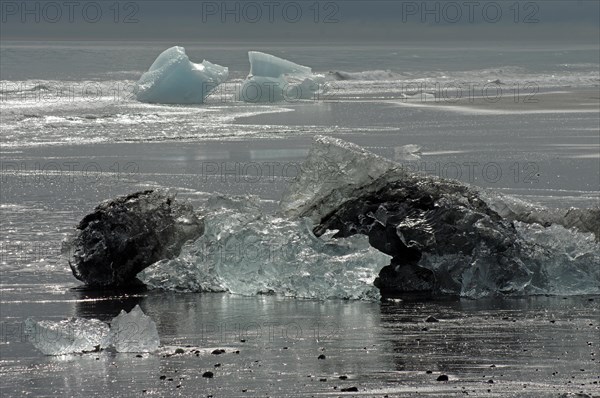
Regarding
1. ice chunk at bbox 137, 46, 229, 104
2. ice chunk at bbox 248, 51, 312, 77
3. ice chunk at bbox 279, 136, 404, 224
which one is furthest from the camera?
ice chunk at bbox 248, 51, 312, 77

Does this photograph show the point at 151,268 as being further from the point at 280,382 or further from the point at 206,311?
the point at 280,382

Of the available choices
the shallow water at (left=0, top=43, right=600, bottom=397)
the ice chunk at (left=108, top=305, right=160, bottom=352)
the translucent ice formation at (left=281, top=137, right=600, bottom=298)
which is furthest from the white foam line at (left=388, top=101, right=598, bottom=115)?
the ice chunk at (left=108, top=305, right=160, bottom=352)

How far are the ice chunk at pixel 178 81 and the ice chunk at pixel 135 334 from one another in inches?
1095

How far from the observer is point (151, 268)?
9836 mm

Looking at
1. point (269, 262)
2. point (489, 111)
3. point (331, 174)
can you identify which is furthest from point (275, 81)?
point (269, 262)

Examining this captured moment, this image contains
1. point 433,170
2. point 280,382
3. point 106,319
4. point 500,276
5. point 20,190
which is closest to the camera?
point 280,382

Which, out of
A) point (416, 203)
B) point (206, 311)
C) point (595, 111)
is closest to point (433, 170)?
point (416, 203)

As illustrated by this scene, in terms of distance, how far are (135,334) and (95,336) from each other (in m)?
0.29

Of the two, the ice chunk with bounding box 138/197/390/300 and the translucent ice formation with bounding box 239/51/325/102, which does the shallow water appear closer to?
the ice chunk with bounding box 138/197/390/300

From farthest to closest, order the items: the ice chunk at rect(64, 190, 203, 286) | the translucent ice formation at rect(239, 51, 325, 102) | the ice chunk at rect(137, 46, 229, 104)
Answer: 1. the translucent ice formation at rect(239, 51, 325, 102)
2. the ice chunk at rect(137, 46, 229, 104)
3. the ice chunk at rect(64, 190, 203, 286)

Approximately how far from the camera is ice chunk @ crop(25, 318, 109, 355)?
24.5 feet

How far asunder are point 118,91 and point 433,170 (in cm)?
2910

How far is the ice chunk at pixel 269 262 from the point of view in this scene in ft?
30.5

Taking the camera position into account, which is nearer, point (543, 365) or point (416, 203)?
point (543, 365)
